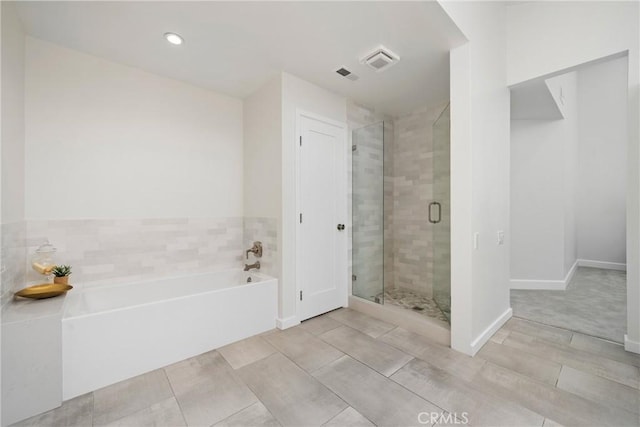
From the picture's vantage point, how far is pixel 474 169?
6.92 feet

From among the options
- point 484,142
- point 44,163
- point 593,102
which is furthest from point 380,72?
point 593,102

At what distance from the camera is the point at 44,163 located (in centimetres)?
209

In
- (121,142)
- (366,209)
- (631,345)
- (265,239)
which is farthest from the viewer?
(366,209)

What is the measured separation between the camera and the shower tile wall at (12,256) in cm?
161

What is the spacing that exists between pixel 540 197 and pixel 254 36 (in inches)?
172

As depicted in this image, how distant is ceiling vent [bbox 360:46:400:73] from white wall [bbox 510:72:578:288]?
9.25ft

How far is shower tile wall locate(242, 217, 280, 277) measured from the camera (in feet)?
8.79

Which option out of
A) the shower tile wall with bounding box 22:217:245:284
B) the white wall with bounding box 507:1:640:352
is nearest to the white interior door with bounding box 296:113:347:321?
the shower tile wall with bounding box 22:217:245:284

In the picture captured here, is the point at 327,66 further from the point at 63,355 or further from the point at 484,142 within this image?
the point at 63,355

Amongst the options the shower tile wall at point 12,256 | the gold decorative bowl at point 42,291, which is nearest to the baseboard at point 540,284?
the gold decorative bowl at point 42,291

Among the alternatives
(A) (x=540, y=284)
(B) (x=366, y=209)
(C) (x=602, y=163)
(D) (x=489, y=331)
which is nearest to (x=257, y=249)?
(B) (x=366, y=209)

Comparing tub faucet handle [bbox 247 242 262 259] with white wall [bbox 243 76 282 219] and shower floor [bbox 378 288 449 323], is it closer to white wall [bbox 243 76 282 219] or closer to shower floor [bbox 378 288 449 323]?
white wall [bbox 243 76 282 219]

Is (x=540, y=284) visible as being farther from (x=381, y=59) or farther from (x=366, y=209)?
(x=381, y=59)

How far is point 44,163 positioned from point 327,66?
2.50m
